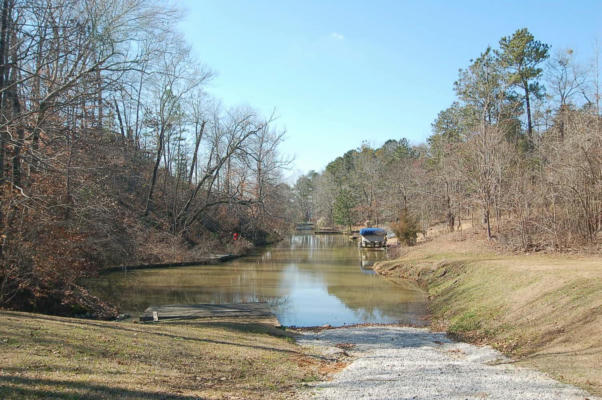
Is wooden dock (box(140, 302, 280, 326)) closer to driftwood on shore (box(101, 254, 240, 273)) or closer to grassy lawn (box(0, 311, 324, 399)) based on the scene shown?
grassy lawn (box(0, 311, 324, 399))

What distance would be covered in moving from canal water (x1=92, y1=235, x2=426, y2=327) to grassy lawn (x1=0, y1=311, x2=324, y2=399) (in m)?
5.90

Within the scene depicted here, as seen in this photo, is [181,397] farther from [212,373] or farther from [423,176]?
[423,176]

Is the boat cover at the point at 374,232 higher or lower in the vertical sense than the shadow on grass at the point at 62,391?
higher

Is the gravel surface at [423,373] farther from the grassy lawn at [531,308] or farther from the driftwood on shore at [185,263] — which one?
the driftwood on shore at [185,263]

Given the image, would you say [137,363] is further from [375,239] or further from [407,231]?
[375,239]

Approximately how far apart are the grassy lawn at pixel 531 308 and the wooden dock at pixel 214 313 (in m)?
5.39

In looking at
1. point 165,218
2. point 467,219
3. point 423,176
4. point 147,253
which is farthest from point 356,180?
point 147,253

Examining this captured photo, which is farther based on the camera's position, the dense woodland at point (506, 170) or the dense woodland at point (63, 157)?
the dense woodland at point (506, 170)

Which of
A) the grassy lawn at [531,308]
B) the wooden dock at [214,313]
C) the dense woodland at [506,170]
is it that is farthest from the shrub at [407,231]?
the wooden dock at [214,313]

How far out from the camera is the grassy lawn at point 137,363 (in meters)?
5.05

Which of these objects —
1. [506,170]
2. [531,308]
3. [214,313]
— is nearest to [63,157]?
[214,313]

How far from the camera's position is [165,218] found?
33719 mm

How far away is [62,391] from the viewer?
15.5ft

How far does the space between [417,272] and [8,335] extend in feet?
63.8
